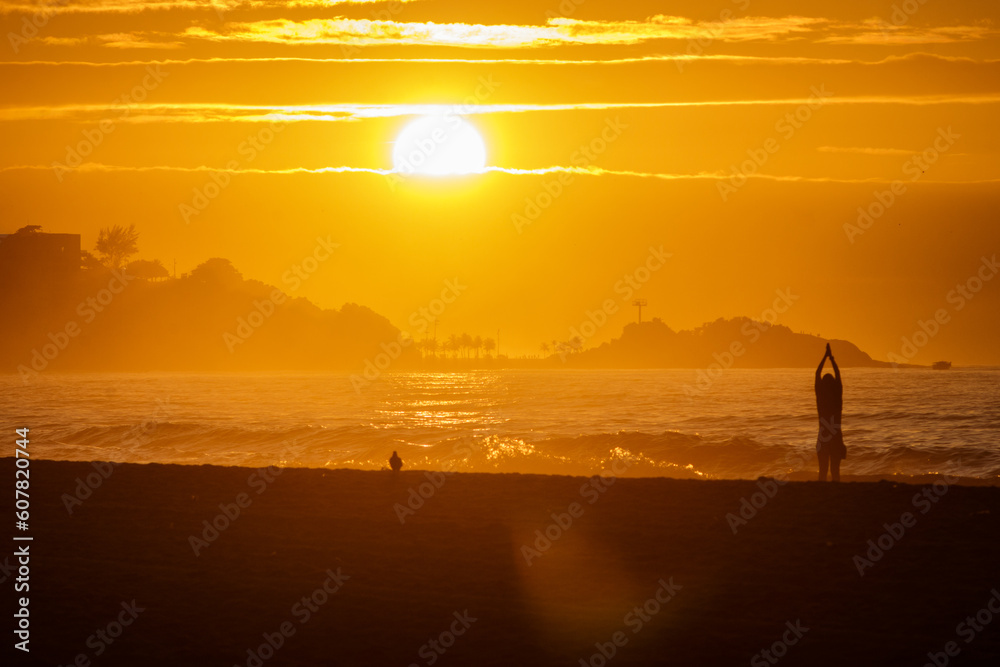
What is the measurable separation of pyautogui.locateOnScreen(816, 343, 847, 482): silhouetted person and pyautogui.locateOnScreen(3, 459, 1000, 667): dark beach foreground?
1.21 meters

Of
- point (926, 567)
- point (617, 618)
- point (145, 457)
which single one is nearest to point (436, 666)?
point (617, 618)

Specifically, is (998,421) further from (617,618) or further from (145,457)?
(617,618)

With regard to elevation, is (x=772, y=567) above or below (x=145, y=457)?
below

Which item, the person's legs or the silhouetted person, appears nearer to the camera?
the silhouetted person

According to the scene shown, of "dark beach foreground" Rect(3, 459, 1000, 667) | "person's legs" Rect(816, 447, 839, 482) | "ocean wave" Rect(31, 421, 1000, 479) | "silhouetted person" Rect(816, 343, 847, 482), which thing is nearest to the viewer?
"dark beach foreground" Rect(3, 459, 1000, 667)

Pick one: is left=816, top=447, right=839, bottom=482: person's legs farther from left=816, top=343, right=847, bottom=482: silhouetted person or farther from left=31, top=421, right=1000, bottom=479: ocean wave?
left=31, top=421, right=1000, bottom=479: ocean wave

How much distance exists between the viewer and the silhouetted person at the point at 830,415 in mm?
16141

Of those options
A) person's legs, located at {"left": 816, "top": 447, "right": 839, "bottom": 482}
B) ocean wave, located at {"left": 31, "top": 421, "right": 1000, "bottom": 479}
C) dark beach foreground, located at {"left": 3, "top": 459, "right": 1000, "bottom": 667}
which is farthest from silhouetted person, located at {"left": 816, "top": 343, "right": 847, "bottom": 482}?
ocean wave, located at {"left": 31, "top": 421, "right": 1000, "bottom": 479}

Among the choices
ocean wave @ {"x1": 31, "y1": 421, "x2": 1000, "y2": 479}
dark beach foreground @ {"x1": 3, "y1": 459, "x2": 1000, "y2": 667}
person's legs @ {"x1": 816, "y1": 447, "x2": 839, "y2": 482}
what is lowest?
dark beach foreground @ {"x1": 3, "y1": 459, "x2": 1000, "y2": 667}

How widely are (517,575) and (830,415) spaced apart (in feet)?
25.6

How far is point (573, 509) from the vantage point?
14.6 m

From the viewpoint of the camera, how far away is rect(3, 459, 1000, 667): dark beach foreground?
324 inches

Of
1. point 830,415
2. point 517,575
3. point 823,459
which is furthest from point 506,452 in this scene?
point 517,575

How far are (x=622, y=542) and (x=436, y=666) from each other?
498 cm
